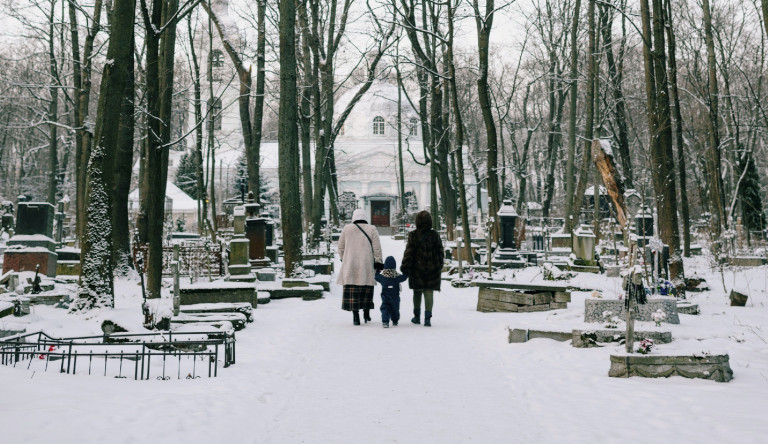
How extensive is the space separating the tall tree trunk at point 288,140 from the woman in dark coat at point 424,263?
17.0 feet

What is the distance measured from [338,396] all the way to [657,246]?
235 inches

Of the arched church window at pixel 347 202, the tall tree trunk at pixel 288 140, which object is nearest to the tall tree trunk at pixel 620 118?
the tall tree trunk at pixel 288 140

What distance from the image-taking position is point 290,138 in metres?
14.9

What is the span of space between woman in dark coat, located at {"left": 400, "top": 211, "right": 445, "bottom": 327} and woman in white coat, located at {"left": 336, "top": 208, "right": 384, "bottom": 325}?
457mm

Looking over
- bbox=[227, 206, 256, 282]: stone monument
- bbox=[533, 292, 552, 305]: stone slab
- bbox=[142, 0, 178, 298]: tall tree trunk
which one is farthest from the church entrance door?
bbox=[533, 292, 552, 305]: stone slab

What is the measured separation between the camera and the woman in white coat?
9.73m

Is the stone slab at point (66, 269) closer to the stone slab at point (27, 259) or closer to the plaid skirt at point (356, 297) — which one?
the stone slab at point (27, 259)

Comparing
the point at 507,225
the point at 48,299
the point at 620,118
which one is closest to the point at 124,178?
the point at 48,299

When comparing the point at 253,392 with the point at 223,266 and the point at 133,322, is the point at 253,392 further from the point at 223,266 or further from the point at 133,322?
the point at 223,266

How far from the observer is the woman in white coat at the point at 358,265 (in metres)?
9.73

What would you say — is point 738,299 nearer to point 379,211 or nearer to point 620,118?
point 620,118

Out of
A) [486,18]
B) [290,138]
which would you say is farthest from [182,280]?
[486,18]

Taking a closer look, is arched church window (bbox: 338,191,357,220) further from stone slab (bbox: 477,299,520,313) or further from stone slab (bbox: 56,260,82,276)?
stone slab (bbox: 477,299,520,313)

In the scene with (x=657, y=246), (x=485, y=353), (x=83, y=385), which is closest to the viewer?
(x=83, y=385)
